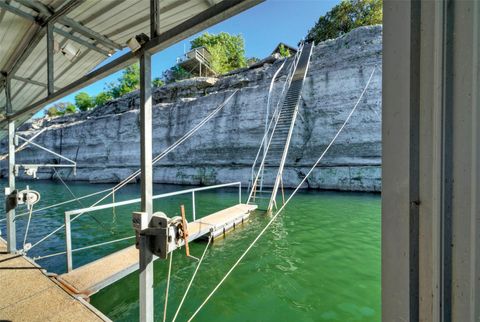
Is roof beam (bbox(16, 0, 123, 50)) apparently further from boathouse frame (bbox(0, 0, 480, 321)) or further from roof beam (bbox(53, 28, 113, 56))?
boathouse frame (bbox(0, 0, 480, 321))

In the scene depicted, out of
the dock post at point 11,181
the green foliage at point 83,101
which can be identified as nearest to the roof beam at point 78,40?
the dock post at point 11,181

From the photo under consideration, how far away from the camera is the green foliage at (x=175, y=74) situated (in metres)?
33.1

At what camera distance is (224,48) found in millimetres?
32875

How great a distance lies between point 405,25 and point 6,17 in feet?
12.3

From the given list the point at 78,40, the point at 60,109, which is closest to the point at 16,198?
the point at 78,40

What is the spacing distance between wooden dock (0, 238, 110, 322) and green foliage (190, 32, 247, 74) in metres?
30.4

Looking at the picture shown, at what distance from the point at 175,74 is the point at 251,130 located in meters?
24.8

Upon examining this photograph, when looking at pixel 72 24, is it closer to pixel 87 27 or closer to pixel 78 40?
pixel 87 27

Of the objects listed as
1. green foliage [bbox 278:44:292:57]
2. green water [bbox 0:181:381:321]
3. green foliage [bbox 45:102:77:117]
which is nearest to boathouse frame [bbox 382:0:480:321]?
green water [bbox 0:181:381:321]

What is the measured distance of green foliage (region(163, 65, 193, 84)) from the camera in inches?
1303

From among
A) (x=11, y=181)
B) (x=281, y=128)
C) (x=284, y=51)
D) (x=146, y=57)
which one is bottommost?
(x=11, y=181)

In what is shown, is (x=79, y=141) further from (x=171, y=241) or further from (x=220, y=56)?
(x=171, y=241)

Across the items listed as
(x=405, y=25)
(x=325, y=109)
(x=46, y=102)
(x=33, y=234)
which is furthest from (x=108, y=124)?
(x=405, y=25)

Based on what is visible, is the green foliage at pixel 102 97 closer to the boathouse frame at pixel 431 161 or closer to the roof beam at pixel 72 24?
the roof beam at pixel 72 24
